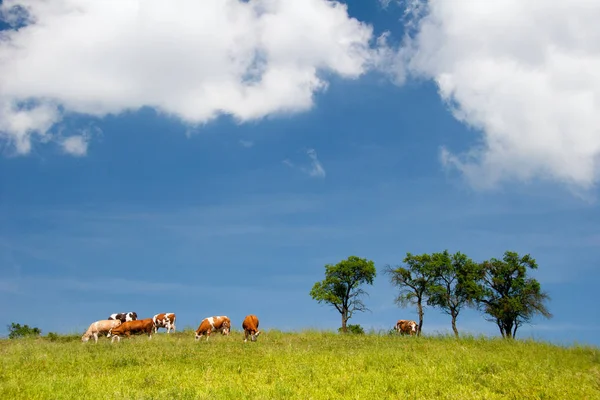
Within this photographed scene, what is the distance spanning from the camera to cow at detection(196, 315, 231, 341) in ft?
128

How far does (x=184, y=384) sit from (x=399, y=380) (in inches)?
288

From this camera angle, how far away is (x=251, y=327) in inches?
1469

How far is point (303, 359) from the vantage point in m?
22.9

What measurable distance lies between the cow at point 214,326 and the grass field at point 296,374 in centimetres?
1193

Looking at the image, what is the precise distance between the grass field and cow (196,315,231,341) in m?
11.9

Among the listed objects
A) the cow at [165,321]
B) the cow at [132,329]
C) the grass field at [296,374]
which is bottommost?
the grass field at [296,374]

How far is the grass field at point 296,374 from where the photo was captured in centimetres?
1653

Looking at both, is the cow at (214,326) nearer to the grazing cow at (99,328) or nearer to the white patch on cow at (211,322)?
the white patch on cow at (211,322)

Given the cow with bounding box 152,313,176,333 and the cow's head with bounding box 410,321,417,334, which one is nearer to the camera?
the cow with bounding box 152,313,176,333

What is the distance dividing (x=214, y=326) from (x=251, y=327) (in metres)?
4.25

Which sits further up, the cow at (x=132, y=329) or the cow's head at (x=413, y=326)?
the cow's head at (x=413, y=326)

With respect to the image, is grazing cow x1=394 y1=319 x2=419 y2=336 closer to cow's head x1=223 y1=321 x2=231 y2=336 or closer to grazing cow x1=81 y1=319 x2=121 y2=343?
cow's head x1=223 y1=321 x2=231 y2=336

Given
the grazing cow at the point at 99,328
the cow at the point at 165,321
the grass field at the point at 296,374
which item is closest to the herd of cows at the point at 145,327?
the grazing cow at the point at 99,328

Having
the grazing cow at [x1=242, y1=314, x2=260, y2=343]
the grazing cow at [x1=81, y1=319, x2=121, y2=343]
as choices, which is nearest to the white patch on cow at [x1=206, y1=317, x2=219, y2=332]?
the grazing cow at [x1=242, y1=314, x2=260, y2=343]
